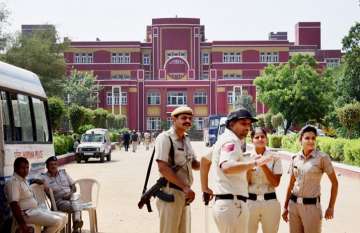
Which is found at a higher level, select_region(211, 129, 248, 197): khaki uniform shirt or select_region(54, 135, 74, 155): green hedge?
select_region(211, 129, 248, 197): khaki uniform shirt

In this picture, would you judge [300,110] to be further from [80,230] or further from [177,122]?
[177,122]

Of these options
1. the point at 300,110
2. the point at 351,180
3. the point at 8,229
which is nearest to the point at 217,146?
the point at 8,229

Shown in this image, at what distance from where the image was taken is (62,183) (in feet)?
33.8

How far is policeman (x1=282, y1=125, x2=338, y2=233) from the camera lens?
294 inches

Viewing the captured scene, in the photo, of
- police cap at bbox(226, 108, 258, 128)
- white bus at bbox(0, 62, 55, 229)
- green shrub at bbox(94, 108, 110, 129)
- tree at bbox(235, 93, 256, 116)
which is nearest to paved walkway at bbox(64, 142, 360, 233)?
white bus at bbox(0, 62, 55, 229)

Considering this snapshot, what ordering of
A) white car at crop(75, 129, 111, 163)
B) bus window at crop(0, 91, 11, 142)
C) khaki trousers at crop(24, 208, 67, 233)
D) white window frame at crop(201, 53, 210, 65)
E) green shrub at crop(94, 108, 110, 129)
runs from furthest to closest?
white window frame at crop(201, 53, 210, 65), green shrub at crop(94, 108, 110, 129), white car at crop(75, 129, 111, 163), bus window at crop(0, 91, 11, 142), khaki trousers at crop(24, 208, 67, 233)

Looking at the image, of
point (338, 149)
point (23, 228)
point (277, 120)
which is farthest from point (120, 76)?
point (23, 228)

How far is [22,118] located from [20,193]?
225cm

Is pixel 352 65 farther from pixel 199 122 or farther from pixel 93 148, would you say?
pixel 199 122

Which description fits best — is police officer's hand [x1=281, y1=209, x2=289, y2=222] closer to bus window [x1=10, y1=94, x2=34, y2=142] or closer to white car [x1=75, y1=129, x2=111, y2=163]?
bus window [x1=10, y1=94, x2=34, y2=142]

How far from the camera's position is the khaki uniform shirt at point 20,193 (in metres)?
8.53

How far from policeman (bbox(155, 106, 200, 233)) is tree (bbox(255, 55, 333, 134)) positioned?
44434 millimetres

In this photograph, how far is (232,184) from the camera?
6.34m

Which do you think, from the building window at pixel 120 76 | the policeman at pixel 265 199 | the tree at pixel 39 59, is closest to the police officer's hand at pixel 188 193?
the policeman at pixel 265 199
